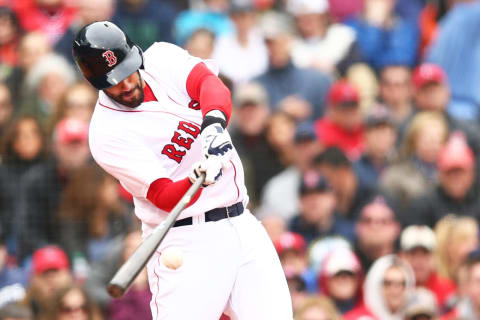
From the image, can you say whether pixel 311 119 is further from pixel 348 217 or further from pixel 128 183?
pixel 128 183

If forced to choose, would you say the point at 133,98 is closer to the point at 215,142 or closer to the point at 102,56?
the point at 102,56

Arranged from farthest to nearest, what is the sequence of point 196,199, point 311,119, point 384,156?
point 311,119
point 384,156
point 196,199

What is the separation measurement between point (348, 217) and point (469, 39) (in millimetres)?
2430

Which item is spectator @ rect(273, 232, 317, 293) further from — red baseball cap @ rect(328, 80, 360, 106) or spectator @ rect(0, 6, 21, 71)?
spectator @ rect(0, 6, 21, 71)

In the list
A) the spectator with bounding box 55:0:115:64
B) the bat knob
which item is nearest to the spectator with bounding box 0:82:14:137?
the spectator with bounding box 55:0:115:64

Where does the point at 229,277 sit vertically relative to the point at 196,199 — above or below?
below

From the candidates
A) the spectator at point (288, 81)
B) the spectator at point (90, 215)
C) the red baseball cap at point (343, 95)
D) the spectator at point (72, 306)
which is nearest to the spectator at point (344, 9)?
the spectator at point (288, 81)

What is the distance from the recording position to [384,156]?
887 cm

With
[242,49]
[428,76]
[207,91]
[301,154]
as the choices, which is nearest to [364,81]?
[428,76]

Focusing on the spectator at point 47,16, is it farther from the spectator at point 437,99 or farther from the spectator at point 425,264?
the spectator at point 425,264

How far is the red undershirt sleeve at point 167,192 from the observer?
4.97 metres

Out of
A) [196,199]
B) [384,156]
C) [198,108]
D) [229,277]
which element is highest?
[198,108]

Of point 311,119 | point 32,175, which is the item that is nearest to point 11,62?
point 32,175

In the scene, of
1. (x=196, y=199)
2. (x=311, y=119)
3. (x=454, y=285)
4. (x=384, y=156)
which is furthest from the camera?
(x=311, y=119)
